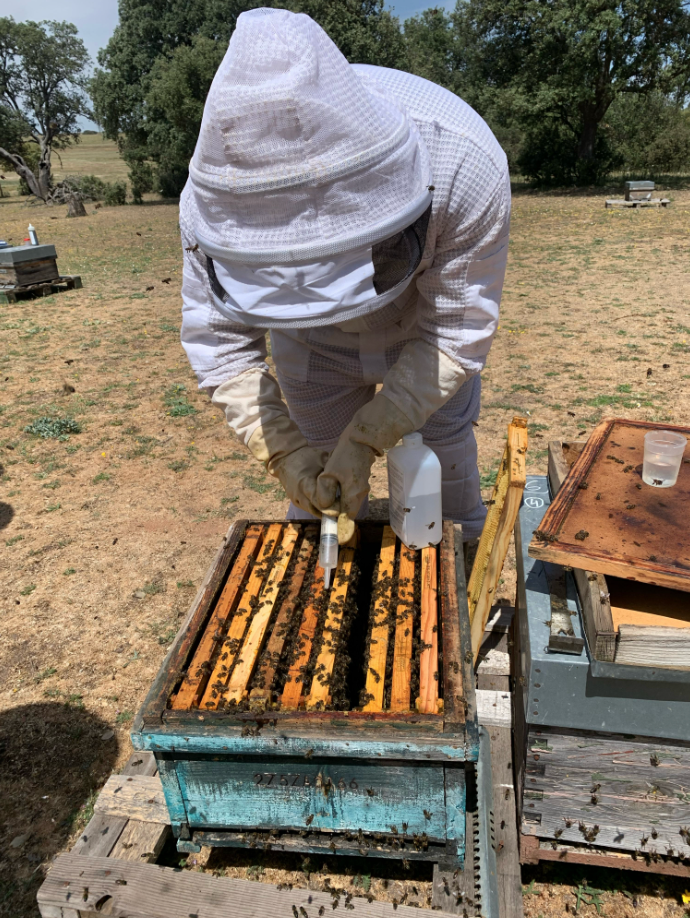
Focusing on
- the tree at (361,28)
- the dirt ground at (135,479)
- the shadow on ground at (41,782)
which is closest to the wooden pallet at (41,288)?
the dirt ground at (135,479)

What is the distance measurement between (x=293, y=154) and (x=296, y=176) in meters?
0.05

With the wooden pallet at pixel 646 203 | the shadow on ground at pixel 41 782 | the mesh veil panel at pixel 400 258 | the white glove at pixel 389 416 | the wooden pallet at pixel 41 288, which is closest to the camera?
the mesh veil panel at pixel 400 258

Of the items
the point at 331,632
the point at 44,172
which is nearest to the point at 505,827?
the point at 331,632

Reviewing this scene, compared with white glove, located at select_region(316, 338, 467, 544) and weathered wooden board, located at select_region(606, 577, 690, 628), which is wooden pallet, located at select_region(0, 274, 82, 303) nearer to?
white glove, located at select_region(316, 338, 467, 544)

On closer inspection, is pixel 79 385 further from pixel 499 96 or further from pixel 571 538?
pixel 499 96

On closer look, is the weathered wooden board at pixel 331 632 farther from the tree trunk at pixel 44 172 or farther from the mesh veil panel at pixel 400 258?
the tree trunk at pixel 44 172

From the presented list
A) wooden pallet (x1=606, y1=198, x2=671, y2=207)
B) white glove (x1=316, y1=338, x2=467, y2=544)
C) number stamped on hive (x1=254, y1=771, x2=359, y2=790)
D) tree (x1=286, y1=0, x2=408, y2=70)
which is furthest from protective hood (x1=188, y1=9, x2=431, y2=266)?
tree (x1=286, y1=0, x2=408, y2=70)

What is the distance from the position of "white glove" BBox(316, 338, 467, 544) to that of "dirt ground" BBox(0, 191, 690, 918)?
45.9 inches

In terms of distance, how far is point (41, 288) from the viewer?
10305 millimetres

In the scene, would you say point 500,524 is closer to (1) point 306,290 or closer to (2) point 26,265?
(1) point 306,290

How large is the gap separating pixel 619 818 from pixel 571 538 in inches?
31.1

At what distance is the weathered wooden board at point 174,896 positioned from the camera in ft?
5.04

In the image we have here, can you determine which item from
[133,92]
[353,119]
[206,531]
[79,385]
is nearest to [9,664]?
[206,531]

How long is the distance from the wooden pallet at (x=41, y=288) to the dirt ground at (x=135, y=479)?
223 mm
